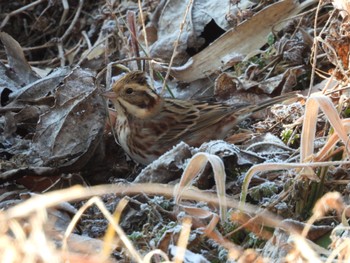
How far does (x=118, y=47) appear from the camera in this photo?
6.36m

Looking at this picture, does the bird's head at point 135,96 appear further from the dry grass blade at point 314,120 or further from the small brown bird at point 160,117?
the dry grass blade at point 314,120

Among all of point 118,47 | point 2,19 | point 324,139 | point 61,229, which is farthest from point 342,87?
point 2,19

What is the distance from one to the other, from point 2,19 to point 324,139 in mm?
3635

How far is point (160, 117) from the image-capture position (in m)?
5.26

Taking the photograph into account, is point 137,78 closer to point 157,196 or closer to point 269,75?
point 269,75

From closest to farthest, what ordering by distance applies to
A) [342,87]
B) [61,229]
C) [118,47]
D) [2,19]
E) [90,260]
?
[90,260]
[61,229]
[342,87]
[118,47]
[2,19]

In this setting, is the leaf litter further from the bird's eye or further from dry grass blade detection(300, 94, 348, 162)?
the bird's eye

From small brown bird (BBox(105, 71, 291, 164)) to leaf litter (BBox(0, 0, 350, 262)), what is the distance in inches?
4.1

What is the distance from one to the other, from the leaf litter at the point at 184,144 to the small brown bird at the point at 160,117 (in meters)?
0.11

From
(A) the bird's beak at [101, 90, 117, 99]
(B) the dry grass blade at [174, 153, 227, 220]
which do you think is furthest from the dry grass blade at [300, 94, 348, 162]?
(A) the bird's beak at [101, 90, 117, 99]

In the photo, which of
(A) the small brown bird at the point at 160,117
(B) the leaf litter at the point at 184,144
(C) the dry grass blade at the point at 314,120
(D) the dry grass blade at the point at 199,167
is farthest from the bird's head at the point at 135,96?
(C) the dry grass blade at the point at 314,120

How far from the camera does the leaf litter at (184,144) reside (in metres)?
3.28

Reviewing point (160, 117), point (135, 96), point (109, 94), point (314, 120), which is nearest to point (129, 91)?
point (135, 96)

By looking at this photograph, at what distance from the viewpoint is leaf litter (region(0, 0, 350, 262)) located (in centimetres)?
328
